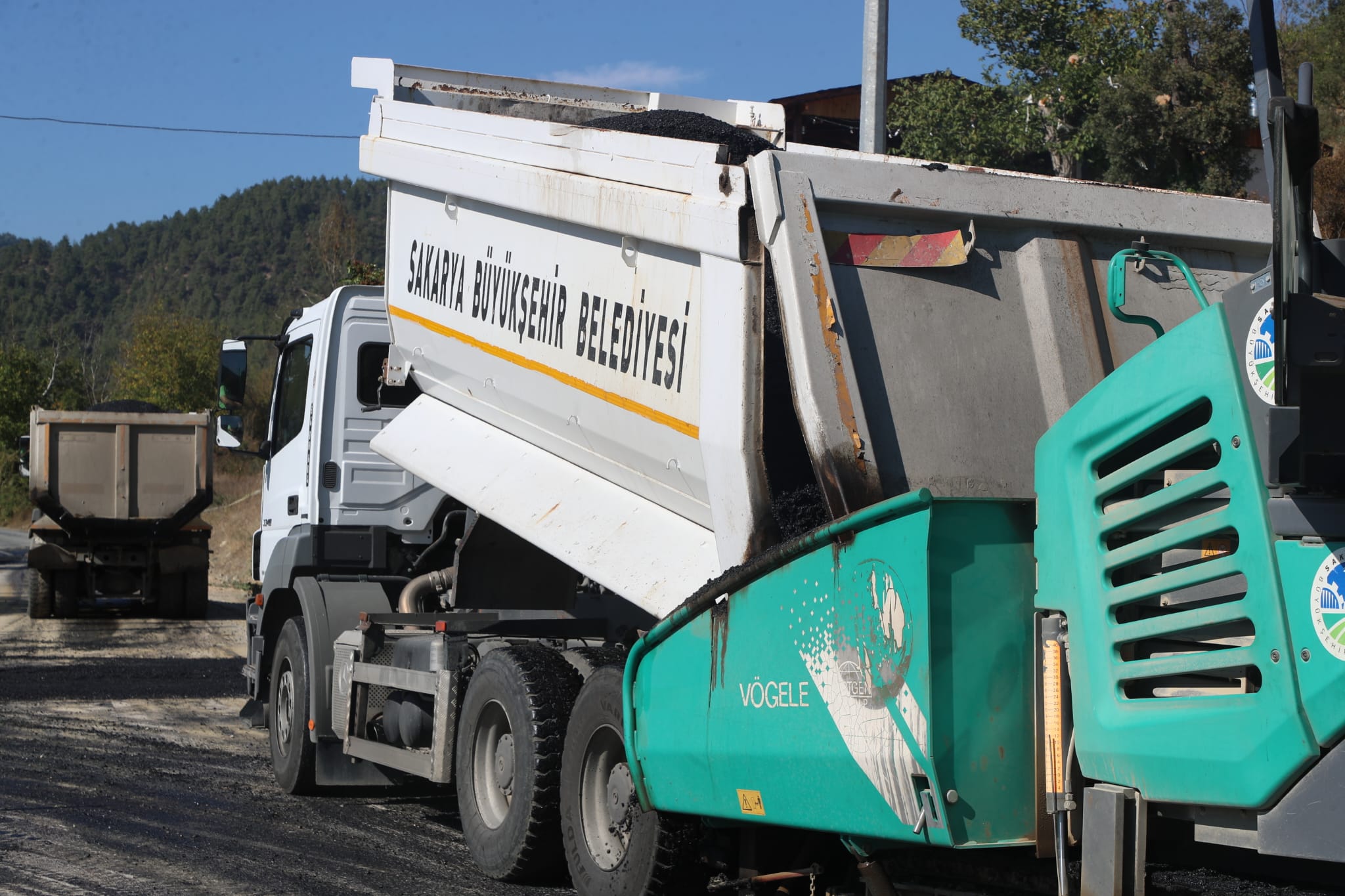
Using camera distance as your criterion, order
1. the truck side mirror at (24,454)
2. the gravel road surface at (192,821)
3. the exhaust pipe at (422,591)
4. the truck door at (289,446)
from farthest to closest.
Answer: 1. the truck side mirror at (24,454)
2. the truck door at (289,446)
3. the exhaust pipe at (422,591)
4. the gravel road surface at (192,821)

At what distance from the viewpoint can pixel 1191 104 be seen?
→ 909 inches

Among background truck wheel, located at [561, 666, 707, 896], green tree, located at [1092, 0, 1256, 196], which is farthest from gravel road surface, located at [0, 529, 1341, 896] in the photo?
green tree, located at [1092, 0, 1256, 196]

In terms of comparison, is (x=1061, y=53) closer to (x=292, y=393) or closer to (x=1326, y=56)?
(x=1326, y=56)

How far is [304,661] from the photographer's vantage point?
7418 mm

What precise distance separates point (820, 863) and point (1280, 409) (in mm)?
2197

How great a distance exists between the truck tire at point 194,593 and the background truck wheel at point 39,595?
1.88 m

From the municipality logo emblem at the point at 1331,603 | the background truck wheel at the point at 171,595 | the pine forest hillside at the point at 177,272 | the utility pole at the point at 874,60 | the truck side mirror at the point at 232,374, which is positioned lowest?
the background truck wheel at the point at 171,595

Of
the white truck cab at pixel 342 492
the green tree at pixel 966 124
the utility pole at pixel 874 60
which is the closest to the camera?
the white truck cab at pixel 342 492

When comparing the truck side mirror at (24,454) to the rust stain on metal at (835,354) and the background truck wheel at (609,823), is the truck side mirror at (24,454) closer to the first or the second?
the background truck wheel at (609,823)

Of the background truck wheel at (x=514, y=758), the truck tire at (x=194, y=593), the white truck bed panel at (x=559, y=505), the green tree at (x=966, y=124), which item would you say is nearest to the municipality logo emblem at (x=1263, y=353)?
the white truck bed panel at (x=559, y=505)

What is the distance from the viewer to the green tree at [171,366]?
62.6 metres

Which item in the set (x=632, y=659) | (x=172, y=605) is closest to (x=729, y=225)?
(x=632, y=659)

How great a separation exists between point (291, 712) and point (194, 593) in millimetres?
14482

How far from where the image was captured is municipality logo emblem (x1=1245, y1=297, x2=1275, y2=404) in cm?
271
